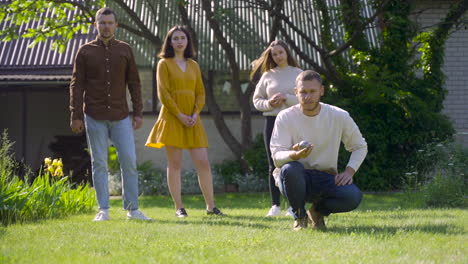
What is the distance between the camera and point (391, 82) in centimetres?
1115

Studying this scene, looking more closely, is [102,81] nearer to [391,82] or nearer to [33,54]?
[391,82]

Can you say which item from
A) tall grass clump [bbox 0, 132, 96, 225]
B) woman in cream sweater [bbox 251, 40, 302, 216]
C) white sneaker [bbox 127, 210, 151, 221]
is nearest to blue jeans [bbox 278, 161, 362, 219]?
woman in cream sweater [bbox 251, 40, 302, 216]

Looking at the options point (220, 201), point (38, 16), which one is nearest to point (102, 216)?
point (220, 201)

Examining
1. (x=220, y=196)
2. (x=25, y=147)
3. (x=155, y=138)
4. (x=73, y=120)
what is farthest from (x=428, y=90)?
(x=25, y=147)

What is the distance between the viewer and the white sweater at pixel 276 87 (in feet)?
23.1

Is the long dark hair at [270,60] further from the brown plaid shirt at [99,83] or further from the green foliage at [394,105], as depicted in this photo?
the green foliage at [394,105]

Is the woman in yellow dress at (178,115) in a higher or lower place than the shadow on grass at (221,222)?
higher

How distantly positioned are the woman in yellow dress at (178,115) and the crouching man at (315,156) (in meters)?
1.76

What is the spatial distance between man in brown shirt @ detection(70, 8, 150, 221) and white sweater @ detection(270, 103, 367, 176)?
1.84 meters

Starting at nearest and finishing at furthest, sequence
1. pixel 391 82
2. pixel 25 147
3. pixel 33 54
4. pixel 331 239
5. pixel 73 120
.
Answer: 1. pixel 331 239
2. pixel 73 120
3. pixel 391 82
4. pixel 33 54
5. pixel 25 147

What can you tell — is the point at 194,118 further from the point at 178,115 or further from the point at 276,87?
the point at 276,87

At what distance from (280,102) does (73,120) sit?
202 centimetres

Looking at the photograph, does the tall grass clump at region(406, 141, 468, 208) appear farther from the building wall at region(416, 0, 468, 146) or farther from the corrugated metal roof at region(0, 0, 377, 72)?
the building wall at region(416, 0, 468, 146)

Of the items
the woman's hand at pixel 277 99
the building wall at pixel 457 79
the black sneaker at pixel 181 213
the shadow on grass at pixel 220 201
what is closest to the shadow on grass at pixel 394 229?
the woman's hand at pixel 277 99
